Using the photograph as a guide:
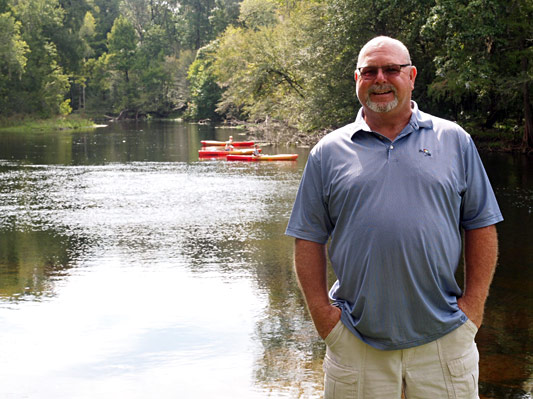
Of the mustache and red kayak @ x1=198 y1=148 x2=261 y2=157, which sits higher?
the mustache

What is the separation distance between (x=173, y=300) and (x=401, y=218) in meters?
5.91

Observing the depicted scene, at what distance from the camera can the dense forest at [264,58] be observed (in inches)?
926

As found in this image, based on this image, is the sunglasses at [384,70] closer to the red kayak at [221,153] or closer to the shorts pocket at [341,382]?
the shorts pocket at [341,382]

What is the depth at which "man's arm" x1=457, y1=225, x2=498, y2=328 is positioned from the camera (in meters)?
2.69

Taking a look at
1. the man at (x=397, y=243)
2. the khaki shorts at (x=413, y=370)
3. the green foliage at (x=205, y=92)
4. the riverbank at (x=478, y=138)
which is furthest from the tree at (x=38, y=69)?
the khaki shorts at (x=413, y=370)

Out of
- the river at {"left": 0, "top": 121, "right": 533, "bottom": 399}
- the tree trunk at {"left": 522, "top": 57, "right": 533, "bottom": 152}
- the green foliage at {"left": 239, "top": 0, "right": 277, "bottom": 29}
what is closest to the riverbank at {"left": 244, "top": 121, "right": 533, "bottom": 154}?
the tree trunk at {"left": 522, "top": 57, "right": 533, "bottom": 152}

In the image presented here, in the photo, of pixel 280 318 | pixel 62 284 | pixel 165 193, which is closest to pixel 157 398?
pixel 280 318

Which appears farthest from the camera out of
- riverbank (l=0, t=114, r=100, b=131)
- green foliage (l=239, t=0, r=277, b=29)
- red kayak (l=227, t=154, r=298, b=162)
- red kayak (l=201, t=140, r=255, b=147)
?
green foliage (l=239, t=0, r=277, b=29)

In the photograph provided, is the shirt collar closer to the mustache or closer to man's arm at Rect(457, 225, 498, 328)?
the mustache

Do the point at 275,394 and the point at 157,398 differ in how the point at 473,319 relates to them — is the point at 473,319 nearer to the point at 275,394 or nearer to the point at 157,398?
the point at 275,394

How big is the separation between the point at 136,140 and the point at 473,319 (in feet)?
132

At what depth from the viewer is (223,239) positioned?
1179 cm

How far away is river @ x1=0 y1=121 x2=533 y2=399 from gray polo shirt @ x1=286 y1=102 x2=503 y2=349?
2717 mm

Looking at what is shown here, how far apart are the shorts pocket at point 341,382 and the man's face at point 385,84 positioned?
99 centimetres
